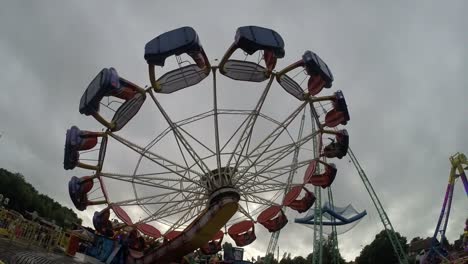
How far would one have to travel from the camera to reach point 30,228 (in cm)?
2145

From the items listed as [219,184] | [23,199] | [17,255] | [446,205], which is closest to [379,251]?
[446,205]

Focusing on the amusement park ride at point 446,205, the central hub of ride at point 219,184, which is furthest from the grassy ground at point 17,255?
the amusement park ride at point 446,205

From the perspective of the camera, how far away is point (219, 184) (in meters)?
20.7

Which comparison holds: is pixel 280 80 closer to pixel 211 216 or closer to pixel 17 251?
pixel 211 216

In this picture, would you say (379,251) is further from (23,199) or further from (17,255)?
(23,199)

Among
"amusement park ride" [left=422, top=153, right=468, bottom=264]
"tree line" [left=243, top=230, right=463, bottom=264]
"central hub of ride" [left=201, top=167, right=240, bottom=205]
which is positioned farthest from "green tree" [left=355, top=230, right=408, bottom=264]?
"central hub of ride" [left=201, top=167, right=240, bottom=205]

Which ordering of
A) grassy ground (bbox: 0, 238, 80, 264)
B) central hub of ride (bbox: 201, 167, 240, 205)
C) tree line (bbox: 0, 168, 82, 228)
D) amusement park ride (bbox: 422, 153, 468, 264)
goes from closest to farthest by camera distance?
grassy ground (bbox: 0, 238, 80, 264), central hub of ride (bbox: 201, 167, 240, 205), amusement park ride (bbox: 422, 153, 468, 264), tree line (bbox: 0, 168, 82, 228)

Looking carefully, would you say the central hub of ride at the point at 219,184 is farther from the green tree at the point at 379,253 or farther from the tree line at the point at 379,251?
the green tree at the point at 379,253

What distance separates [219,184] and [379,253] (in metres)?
47.0

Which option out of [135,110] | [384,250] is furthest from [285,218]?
[384,250]

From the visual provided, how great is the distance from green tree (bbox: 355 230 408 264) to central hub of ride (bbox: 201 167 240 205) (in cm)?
4604

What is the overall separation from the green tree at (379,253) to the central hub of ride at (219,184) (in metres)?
46.0

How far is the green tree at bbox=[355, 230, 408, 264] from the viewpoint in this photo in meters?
57.3

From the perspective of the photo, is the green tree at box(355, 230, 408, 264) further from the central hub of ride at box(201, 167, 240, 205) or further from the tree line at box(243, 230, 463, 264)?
the central hub of ride at box(201, 167, 240, 205)
